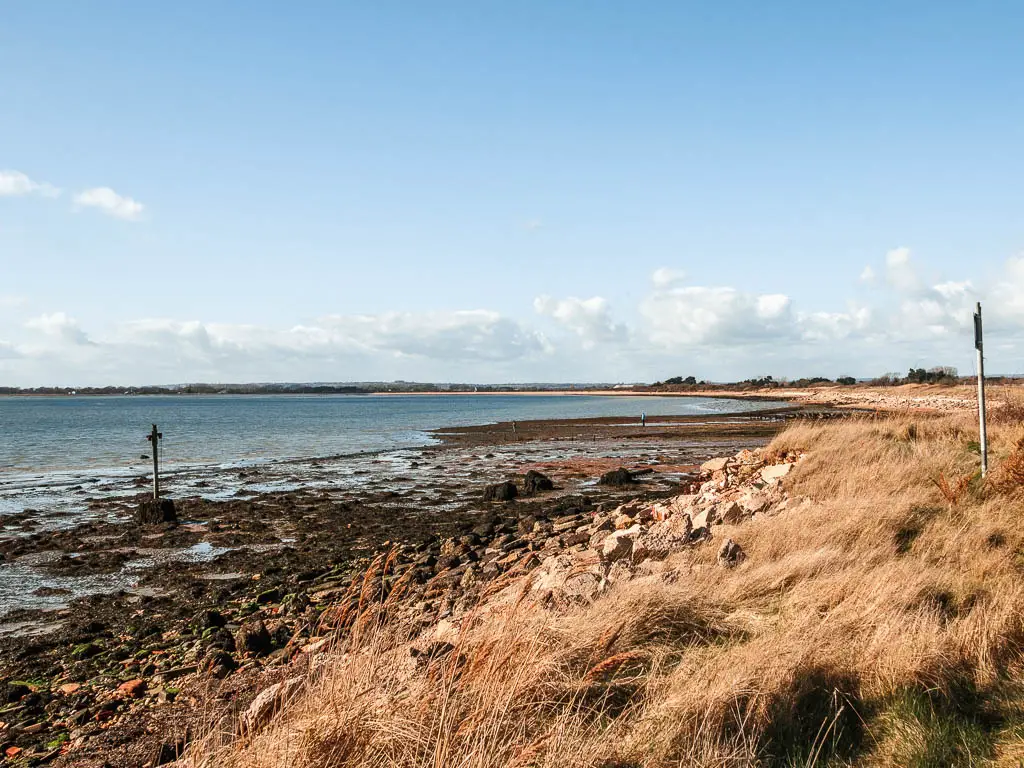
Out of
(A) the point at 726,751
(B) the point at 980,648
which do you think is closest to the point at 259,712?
(A) the point at 726,751

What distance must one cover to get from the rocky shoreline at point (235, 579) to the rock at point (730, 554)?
1.35m

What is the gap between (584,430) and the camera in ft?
169

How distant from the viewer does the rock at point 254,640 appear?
27.8 feet

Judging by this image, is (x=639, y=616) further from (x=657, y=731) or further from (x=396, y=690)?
(x=396, y=690)

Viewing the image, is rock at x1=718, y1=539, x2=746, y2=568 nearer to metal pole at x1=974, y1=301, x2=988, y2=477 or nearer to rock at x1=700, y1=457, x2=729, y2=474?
metal pole at x1=974, y1=301, x2=988, y2=477

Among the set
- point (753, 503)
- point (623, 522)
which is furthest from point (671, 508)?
point (753, 503)

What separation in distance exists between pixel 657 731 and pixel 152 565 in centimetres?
1254

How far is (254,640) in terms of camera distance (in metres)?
8.57

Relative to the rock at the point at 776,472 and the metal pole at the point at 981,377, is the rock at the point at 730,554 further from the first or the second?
the rock at the point at 776,472

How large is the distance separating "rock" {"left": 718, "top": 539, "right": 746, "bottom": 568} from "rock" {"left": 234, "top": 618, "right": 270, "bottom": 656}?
5.41 metres

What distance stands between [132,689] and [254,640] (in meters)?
1.39

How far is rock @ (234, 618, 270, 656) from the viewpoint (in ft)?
27.8

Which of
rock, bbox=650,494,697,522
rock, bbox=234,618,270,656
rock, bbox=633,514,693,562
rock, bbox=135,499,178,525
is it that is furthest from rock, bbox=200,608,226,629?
rock, bbox=135,499,178,525

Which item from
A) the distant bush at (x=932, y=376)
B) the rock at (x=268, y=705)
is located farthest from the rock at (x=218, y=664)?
the distant bush at (x=932, y=376)
